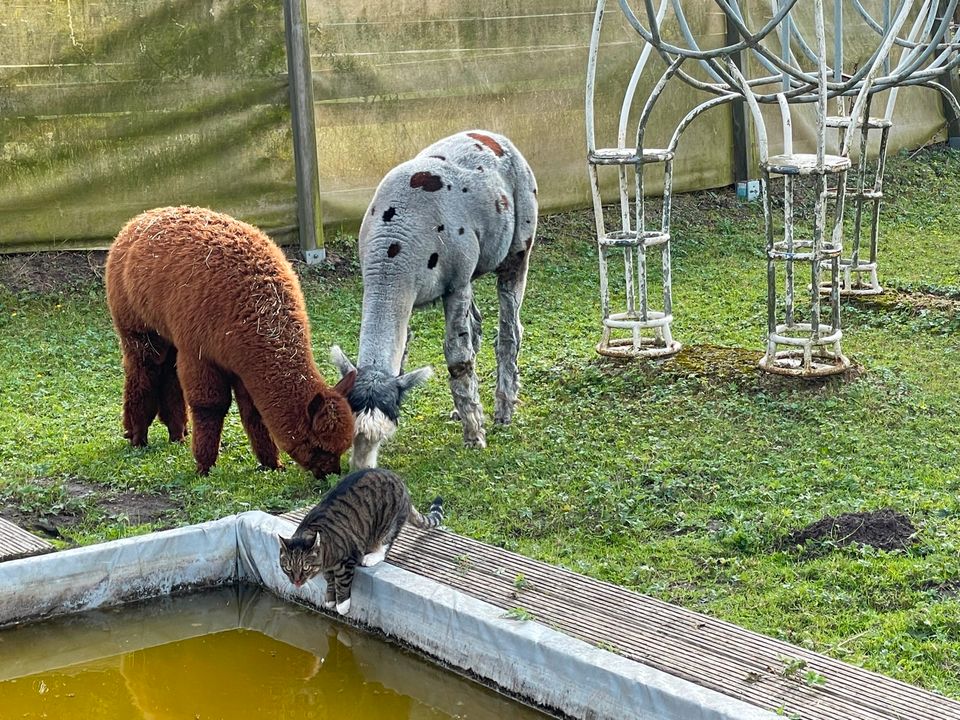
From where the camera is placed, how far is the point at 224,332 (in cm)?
672

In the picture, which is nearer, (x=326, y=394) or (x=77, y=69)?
(x=326, y=394)

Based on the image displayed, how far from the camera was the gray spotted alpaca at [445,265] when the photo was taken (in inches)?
261

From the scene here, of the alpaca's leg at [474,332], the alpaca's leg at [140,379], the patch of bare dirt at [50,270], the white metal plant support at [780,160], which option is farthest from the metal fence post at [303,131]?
the alpaca's leg at [140,379]

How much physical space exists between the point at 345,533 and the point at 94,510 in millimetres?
1894

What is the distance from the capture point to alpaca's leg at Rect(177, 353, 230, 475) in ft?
22.7

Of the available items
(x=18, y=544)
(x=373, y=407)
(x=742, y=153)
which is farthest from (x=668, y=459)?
(x=742, y=153)

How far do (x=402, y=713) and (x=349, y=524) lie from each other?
88 cm

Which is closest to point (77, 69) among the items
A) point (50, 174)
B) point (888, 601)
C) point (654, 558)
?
point (50, 174)

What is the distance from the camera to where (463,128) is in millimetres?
12828

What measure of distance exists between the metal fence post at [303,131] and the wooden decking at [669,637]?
6256 mm

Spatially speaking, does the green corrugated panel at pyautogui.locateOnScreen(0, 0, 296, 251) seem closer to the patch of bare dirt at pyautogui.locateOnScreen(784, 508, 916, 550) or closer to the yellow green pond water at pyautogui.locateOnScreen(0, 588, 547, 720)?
the yellow green pond water at pyautogui.locateOnScreen(0, 588, 547, 720)

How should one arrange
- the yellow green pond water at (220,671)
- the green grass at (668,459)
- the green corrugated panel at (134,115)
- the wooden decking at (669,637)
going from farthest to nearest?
the green corrugated panel at (134,115), the green grass at (668,459), the yellow green pond water at (220,671), the wooden decking at (669,637)

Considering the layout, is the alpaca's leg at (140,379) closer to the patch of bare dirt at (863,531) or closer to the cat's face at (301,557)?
the cat's face at (301,557)

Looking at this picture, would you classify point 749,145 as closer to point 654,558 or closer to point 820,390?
point 820,390
